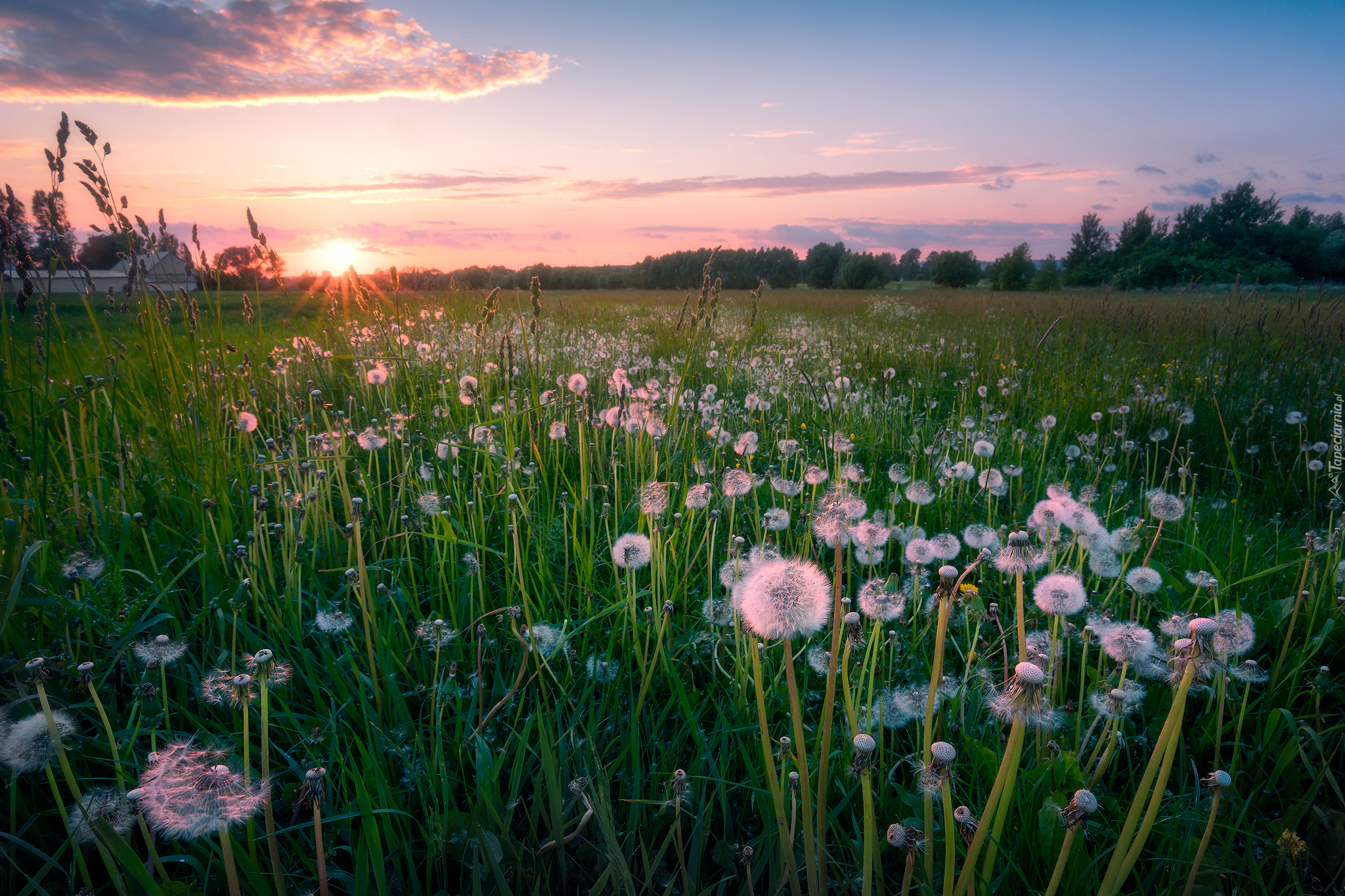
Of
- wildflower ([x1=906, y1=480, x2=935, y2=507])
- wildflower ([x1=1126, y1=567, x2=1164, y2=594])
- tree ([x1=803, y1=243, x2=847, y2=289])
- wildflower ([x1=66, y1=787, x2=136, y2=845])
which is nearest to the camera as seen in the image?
wildflower ([x1=66, y1=787, x2=136, y2=845])

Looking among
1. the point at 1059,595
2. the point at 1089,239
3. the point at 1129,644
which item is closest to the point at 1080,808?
the point at 1059,595

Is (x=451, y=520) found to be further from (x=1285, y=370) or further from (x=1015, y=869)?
(x=1285, y=370)

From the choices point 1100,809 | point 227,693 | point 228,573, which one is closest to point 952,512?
point 1100,809

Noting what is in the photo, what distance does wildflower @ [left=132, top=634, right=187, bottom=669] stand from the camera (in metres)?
1.65

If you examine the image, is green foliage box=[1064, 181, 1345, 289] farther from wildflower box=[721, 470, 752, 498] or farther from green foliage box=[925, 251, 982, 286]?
wildflower box=[721, 470, 752, 498]

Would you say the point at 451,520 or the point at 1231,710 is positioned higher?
the point at 451,520

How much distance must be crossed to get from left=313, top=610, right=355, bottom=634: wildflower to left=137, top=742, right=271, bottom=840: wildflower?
2.54 ft

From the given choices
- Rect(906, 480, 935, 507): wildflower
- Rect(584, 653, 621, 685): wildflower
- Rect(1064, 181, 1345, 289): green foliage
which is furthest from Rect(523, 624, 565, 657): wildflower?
Rect(1064, 181, 1345, 289): green foliage

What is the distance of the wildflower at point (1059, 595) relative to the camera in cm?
157

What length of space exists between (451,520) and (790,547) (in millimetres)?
1688

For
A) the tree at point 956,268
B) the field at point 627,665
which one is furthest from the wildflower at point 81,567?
the tree at point 956,268

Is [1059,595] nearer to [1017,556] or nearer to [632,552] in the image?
[1017,556]

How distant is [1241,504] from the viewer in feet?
12.0

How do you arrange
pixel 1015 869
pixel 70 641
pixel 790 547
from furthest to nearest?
1. pixel 790 547
2. pixel 70 641
3. pixel 1015 869
